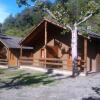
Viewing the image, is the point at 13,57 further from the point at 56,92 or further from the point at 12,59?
the point at 56,92

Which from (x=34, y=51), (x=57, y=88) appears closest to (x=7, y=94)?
(x=57, y=88)

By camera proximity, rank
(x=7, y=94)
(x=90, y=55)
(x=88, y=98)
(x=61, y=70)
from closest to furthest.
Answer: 1. (x=88, y=98)
2. (x=7, y=94)
3. (x=61, y=70)
4. (x=90, y=55)

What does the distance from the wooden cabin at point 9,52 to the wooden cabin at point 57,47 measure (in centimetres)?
342

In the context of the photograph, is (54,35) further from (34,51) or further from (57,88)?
(57,88)

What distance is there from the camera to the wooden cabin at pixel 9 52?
3625cm

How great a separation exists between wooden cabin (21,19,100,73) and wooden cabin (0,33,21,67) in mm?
3417

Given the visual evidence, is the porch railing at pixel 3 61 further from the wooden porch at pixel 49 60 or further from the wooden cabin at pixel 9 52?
the wooden porch at pixel 49 60

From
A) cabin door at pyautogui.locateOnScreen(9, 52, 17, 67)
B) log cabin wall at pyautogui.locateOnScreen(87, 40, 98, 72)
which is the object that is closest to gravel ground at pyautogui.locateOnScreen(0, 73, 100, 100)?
log cabin wall at pyautogui.locateOnScreen(87, 40, 98, 72)

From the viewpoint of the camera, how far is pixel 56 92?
1675 centimetres

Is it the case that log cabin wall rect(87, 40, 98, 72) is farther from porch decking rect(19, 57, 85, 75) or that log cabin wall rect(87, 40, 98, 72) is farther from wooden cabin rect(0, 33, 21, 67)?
wooden cabin rect(0, 33, 21, 67)

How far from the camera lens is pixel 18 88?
18250 millimetres

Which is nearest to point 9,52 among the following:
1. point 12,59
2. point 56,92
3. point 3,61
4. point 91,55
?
point 3,61

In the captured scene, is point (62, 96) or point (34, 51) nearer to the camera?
point (62, 96)

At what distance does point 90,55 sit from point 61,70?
3.81 meters
